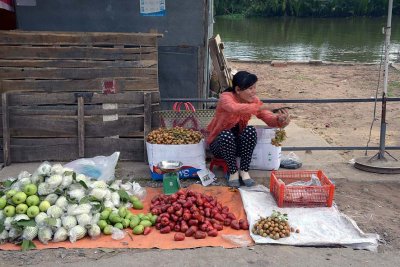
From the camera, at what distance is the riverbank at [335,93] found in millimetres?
8078

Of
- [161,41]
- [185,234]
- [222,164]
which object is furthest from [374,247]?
[161,41]

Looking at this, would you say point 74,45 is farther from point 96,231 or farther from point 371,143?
point 371,143

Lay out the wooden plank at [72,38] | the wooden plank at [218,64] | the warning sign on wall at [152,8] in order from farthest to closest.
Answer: the wooden plank at [218,64]
the warning sign on wall at [152,8]
the wooden plank at [72,38]

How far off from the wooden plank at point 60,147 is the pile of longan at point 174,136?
510mm

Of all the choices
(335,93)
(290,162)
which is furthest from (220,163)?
(335,93)

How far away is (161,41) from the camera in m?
6.84

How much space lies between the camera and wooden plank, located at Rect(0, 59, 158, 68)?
5566 millimetres

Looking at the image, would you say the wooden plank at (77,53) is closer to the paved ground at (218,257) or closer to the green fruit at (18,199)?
the green fruit at (18,199)

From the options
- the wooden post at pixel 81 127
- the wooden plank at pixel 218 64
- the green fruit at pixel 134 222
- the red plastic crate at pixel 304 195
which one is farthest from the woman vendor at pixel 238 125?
the wooden plank at pixel 218 64

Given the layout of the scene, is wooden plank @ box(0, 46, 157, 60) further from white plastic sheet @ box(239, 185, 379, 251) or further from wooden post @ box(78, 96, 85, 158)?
white plastic sheet @ box(239, 185, 379, 251)

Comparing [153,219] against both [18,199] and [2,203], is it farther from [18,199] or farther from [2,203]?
[2,203]

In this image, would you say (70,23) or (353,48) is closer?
(70,23)

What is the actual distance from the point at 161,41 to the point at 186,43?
14.2 inches

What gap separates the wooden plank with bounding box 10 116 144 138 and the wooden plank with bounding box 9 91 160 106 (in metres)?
0.17
